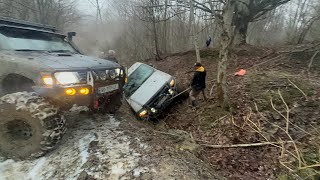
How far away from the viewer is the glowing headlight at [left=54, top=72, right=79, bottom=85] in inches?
162

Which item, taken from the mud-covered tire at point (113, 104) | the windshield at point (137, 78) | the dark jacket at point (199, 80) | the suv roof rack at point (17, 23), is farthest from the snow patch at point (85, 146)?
the dark jacket at point (199, 80)

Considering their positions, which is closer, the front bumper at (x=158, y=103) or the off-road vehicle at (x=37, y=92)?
the off-road vehicle at (x=37, y=92)

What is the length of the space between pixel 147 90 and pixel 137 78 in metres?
0.89

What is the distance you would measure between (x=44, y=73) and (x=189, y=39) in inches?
603

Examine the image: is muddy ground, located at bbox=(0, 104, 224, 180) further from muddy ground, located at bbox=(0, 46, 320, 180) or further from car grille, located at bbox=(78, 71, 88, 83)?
car grille, located at bbox=(78, 71, 88, 83)

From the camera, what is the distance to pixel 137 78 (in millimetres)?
8750

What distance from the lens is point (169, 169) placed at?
3.90 m

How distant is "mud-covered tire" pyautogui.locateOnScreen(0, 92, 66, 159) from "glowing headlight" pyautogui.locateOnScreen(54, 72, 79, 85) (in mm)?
426

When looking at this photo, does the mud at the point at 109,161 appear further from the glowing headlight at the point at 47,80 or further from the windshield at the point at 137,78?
the windshield at the point at 137,78

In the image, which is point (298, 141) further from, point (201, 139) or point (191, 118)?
point (191, 118)

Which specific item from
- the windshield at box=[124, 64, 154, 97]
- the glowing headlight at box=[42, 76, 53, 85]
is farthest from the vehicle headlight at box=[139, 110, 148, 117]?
the glowing headlight at box=[42, 76, 53, 85]

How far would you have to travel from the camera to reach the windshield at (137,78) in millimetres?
8370

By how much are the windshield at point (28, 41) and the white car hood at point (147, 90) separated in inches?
102

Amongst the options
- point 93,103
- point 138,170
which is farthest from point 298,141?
point 93,103
